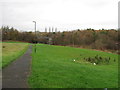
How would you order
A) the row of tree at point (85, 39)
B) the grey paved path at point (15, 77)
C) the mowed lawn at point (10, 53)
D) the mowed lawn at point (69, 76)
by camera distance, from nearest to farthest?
the grey paved path at point (15, 77), the mowed lawn at point (69, 76), the mowed lawn at point (10, 53), the row of tree at point (85, 39)

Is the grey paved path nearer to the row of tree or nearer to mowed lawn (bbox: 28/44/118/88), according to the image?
mowed lawn (bbox: 28/44/118/88)

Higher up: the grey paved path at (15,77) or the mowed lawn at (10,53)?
the grey paved path at (15,77)

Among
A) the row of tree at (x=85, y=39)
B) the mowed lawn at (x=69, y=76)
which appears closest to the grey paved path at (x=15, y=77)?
the mowed lawn at (x=69, y=76)

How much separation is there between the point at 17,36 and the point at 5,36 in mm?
6421

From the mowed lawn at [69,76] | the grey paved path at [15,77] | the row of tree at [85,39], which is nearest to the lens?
the grey paved path at [15,77]

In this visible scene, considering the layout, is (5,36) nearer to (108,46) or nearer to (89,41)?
(89,41)

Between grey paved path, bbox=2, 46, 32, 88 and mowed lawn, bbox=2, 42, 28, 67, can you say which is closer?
grey paved path, bbox=2, 46, 32, 88

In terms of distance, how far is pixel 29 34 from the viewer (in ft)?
336

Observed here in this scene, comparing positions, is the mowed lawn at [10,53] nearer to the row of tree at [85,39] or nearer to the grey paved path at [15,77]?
the grey paved path at [15,77]

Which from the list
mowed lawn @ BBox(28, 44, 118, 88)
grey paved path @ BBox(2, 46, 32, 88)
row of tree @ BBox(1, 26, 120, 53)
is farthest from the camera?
row of tree @ BBox(1, 26, 120, 53)

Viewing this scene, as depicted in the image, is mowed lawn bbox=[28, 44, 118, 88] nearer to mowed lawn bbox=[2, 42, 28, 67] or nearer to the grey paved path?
the grey paved path

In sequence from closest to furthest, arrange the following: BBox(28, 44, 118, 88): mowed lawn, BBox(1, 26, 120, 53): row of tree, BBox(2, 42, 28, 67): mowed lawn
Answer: BBox(28, 44, 118, 88): mowed lawn, BBox(2, 42, 28, 67): mowed lawn, BBox(1, 26, 120, 53): row of tree

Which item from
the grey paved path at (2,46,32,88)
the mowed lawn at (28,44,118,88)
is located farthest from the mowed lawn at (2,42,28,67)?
the grey paved path at (2,46,32,88)

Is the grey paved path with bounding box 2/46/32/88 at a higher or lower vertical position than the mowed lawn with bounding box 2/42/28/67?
higher
